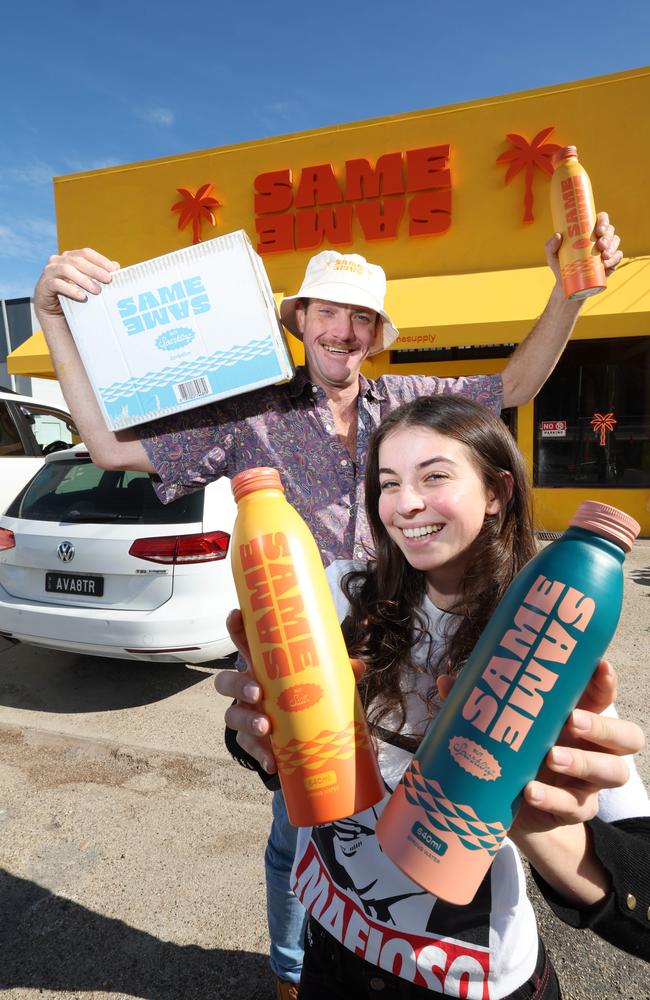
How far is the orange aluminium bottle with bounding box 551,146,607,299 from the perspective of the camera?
1552mm

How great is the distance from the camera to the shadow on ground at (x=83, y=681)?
387cm

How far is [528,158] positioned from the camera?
8031 millimetres

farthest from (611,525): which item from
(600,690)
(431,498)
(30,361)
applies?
(30,361)

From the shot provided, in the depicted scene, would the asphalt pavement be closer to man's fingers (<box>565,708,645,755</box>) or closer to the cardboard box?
man's fingers (<box>565,708,645,755</box>)

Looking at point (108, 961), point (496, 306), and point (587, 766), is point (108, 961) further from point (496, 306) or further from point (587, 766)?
point (496, 306)

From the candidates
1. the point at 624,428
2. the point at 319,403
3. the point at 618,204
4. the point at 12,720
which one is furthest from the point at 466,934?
the point at 618,204

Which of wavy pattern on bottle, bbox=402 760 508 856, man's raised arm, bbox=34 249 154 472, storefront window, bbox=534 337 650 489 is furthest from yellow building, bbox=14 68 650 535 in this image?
wavy pattern on bottle, bbox=402 760 508 856

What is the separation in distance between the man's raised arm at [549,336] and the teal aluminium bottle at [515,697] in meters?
0.94

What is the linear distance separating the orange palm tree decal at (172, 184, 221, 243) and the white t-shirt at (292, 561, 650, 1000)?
9.84 m

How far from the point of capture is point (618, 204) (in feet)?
26.0

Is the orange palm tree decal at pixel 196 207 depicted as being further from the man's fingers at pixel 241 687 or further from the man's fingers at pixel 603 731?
the man's fingers at pixel 603 731

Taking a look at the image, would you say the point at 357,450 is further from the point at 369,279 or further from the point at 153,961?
the point at 153,961

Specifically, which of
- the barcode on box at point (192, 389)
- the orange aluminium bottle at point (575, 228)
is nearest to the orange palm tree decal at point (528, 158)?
the orange aluminium bottle at point (575, 228)

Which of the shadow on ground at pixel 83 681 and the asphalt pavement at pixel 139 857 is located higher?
the asphalt pavement at pixel 139 857
